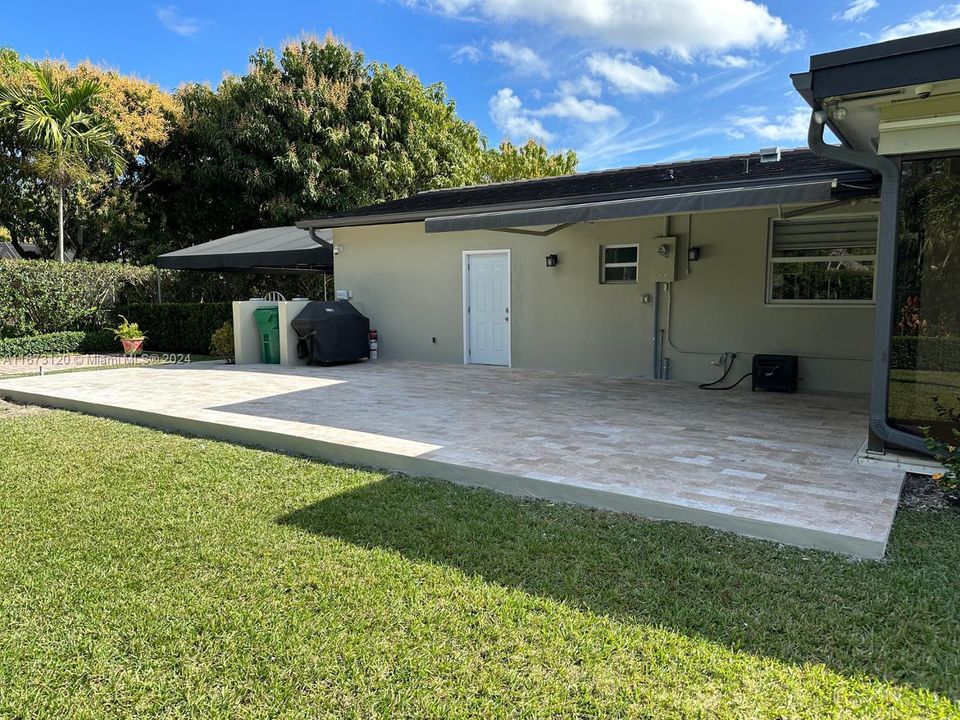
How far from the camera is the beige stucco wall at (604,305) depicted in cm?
828

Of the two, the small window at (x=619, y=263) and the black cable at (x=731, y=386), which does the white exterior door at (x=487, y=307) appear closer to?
the small window at (x=619, y=263)

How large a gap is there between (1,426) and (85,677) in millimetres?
5702

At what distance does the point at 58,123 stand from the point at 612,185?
13.5 meters

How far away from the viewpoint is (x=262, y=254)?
13.6 m

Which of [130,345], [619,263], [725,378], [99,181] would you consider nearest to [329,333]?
[619,263]

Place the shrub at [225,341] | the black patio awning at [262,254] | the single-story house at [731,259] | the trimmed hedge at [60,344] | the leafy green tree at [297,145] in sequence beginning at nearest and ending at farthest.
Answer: the single-story house at [731,259] < the shrub at [225,341] < the trimmed hedge at [60,344] < the black patio awning at [262,254] < the leafy green tree at [297,145]

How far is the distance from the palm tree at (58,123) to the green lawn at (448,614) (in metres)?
A: 13.8

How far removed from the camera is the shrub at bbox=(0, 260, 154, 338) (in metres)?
13.1

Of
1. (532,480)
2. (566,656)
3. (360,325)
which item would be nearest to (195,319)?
(360,325)

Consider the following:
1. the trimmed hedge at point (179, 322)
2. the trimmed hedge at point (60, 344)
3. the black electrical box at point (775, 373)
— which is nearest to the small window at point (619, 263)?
the black electrical box at point (775, 373)

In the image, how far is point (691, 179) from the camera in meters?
8.76

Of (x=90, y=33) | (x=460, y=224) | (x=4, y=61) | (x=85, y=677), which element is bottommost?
(x=85, y=677)

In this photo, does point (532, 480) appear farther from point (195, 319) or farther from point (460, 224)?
point (195, 319)

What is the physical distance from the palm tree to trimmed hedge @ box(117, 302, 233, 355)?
2.77 meters
